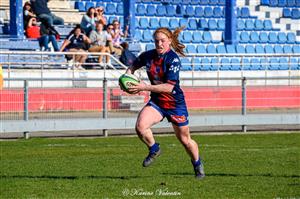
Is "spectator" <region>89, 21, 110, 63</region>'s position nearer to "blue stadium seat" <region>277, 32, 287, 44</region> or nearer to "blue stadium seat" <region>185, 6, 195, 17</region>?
"blue stadium seat" <region>185, 6, 195, 17</region>

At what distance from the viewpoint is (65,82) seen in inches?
886

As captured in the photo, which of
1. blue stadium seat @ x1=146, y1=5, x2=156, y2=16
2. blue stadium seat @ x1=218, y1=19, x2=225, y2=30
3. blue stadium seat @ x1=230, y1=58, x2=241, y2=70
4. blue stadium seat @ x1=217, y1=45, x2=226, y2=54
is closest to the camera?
blue stadium seat @ x1=230, y1=58, x2=241, y2=70

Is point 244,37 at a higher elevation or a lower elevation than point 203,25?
lower

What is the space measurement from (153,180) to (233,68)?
64.2 feet

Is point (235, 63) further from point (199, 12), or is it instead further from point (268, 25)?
point (268, 25)

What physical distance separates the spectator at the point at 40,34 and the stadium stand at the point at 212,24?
Answer: 3.31ft

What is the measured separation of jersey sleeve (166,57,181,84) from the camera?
39.2ft

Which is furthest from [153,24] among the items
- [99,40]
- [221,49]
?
[99,40]

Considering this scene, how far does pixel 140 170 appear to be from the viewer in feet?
46.2

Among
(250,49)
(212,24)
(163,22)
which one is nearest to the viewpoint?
(163,22)

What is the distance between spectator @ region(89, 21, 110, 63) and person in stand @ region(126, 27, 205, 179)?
54.9 feet

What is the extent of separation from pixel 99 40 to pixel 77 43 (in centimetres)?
71

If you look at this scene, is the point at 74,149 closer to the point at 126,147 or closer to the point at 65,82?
the point at 126,147

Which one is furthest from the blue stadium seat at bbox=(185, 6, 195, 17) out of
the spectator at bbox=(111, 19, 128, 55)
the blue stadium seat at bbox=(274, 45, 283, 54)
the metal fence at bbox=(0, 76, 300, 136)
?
the metal fence at bbox=(0, 76, 300, 136)
